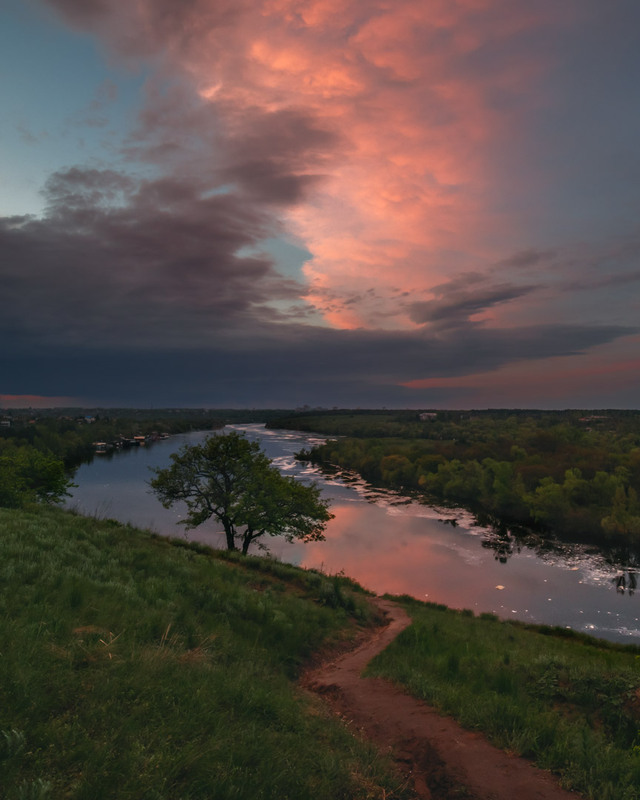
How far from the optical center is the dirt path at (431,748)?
618 centimetres

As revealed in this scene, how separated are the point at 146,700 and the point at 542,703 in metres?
8.35

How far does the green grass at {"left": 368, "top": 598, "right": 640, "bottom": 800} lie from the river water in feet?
75.0

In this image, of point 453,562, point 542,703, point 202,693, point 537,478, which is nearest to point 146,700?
point 202,693

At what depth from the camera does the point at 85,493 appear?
69812mm

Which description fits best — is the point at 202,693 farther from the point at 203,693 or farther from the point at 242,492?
the point at 242,492

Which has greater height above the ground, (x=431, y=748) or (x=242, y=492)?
(x=431, y=748)

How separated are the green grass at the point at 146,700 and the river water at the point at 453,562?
75.4 ft

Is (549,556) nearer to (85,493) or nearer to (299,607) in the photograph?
(299,607)

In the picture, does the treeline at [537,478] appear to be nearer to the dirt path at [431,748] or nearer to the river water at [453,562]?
the river water at [453,562]

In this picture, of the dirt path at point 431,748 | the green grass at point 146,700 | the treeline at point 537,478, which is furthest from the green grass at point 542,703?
the treeline at point 537,478

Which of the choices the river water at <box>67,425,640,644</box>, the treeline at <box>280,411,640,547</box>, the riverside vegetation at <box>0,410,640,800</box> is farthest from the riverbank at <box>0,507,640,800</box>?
the treeline at <box>280,411,640,547</box>

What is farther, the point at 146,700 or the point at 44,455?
the point at 44,455

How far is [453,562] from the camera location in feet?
141

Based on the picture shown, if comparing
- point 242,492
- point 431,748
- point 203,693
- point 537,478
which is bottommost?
point 537,478
